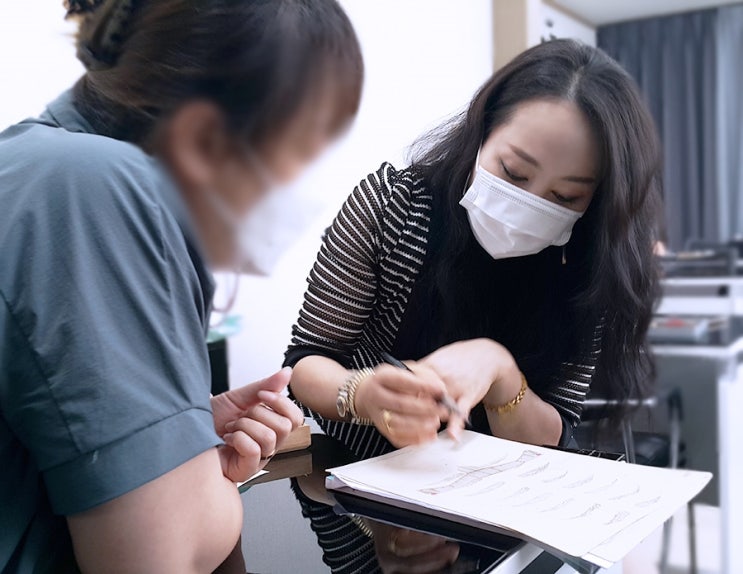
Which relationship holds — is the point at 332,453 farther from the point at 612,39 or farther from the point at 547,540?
the point at 612,39

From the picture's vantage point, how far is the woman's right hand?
0.71 m

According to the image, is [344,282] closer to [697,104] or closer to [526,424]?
[526,424]

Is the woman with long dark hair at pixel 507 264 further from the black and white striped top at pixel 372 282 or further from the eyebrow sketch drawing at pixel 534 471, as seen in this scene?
the eyebrow sketch drawing at pixel 534 471

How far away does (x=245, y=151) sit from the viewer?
41cm

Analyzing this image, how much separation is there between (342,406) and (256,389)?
0.20 meters

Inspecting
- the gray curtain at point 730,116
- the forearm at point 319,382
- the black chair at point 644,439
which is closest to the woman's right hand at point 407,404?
the forearm at point 319,382

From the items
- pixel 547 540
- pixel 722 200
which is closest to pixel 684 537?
pixel 547 540

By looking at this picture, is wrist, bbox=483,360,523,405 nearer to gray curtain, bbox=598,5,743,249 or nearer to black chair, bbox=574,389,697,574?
black chair, bbox=574,389,697,574

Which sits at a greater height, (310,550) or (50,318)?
(50,318)

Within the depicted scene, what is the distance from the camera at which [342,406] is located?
2.70ft

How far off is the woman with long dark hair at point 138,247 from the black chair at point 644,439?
40 cm

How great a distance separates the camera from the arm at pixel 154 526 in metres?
0.38

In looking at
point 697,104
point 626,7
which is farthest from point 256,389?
point 697,104

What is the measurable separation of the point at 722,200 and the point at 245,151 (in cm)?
462
